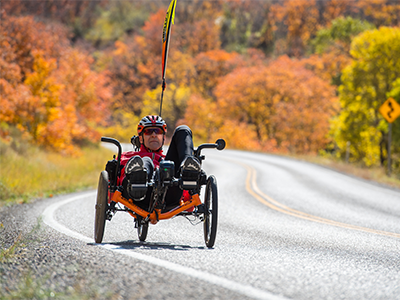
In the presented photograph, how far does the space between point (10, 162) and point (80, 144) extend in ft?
46.1

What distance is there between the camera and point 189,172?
459 cm

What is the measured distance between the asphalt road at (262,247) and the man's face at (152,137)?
3.85 feet

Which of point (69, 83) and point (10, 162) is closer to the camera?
point (10, 162)

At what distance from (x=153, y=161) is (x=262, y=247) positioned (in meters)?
1.68

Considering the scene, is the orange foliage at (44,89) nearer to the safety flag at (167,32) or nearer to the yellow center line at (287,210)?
the yellow center line at (287,210)

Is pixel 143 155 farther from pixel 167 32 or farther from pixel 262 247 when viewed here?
pixel 262 247

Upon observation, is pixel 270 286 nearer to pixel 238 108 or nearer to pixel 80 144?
pixel 80 144

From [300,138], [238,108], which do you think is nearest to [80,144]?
[238,108]

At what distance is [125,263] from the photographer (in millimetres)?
3463

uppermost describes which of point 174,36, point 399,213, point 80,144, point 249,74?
point 174,36

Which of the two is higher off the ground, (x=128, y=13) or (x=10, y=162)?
(x=128, y=13)

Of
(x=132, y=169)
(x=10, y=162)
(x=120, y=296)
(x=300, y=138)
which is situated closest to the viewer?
(x=120, y=296)

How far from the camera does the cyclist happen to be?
4.48 m

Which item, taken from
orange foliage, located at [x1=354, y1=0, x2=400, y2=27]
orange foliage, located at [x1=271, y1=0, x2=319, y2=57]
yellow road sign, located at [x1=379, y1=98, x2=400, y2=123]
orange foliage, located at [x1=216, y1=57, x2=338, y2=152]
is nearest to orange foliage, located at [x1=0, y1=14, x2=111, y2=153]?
yellow road sign, located at [x1=379, y1=98, x2=400, y2=123]
